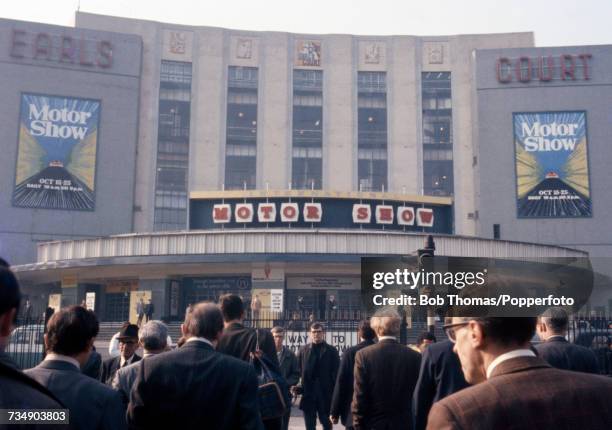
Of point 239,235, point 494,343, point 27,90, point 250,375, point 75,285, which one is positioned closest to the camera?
point 494,343

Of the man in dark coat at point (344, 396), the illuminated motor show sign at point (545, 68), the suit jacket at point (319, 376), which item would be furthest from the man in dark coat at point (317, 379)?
the illuminated motor show sign at point (545, 68)

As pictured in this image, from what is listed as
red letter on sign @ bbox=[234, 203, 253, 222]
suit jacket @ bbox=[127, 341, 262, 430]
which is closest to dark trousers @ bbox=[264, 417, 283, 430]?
suit jacket @ bbox=[127, 341, 262, 430]

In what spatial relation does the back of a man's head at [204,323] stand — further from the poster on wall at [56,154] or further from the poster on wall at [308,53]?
the poster on wall at [308,53]

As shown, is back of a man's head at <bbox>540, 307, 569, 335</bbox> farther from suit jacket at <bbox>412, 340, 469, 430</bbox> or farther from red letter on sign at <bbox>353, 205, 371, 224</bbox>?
red letter on sign at <bbox>353, 205, 371, 224</bbox>

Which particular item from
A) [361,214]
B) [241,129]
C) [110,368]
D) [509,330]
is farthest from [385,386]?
[241,129]

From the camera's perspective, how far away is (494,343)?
2.73 m

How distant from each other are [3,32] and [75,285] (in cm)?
2771

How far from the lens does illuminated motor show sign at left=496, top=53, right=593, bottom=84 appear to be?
6047 centimetres

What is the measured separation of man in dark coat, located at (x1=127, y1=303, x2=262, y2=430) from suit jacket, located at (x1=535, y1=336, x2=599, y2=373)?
3148 mm

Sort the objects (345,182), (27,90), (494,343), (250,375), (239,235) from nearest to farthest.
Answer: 1. (494,343)
2. (250,375)
3. (239,235)
4. (27,90)
5. (345,182)

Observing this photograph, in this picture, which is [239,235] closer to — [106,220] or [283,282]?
[283,282]

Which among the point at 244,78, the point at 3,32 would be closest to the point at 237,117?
the point at 244,78

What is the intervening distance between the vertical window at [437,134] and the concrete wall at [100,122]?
29.5 m

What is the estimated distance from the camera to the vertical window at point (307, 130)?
210 ft
